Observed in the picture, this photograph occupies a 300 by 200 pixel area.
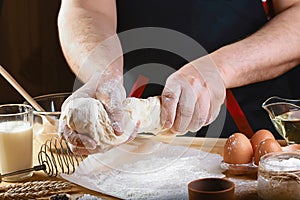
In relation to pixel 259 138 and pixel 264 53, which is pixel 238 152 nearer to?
pixel 259 138

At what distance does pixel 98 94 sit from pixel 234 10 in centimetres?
70

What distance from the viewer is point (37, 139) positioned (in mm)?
1511

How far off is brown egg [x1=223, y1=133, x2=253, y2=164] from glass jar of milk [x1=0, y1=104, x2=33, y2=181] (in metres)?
0.45

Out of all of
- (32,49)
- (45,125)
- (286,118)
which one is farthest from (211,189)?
(32,49)

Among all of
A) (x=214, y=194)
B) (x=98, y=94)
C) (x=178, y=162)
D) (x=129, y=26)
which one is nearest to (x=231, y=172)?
(x=178, y=162)

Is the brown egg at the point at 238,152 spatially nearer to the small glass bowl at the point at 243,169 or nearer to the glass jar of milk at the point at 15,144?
the small glass bowl at the point at 243,169

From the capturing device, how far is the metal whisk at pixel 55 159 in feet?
4.48

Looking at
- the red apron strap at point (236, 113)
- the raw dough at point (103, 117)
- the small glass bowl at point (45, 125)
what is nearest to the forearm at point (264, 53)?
the red apron strap at point (236, 113)

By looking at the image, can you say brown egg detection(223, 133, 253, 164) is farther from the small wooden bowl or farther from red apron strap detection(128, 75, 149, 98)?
red apron strap detection(128, 75, 149, 98)

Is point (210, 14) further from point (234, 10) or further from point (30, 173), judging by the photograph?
point (30, 173)

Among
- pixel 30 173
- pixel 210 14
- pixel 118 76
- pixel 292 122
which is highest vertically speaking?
pixel 210 14

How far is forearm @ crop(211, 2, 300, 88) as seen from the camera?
151 centimetres

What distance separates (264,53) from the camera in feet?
5.16

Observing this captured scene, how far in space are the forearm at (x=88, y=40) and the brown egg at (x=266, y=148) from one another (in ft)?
1.19
